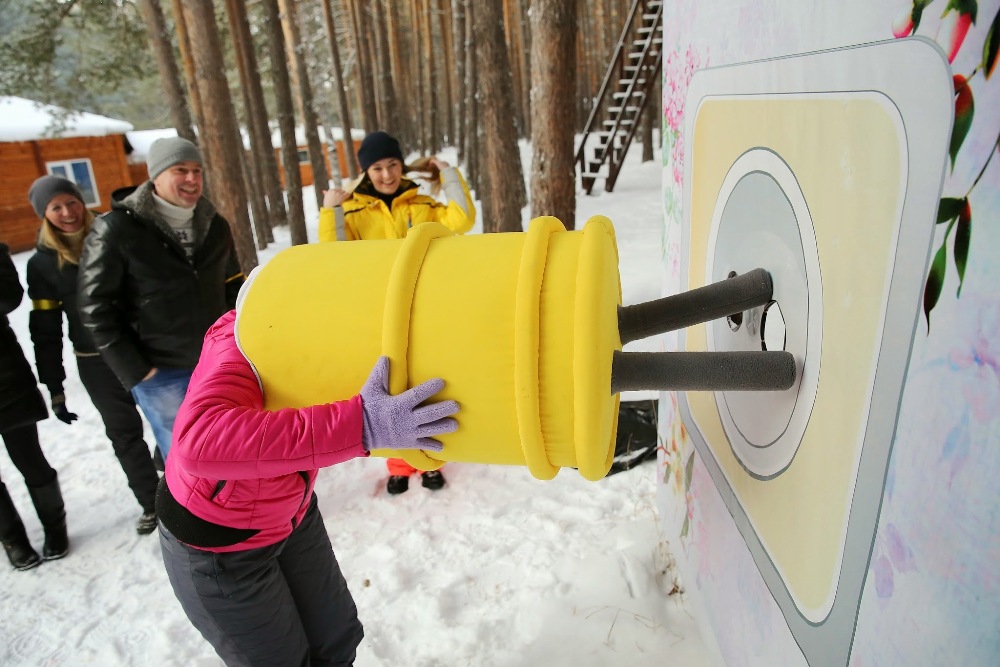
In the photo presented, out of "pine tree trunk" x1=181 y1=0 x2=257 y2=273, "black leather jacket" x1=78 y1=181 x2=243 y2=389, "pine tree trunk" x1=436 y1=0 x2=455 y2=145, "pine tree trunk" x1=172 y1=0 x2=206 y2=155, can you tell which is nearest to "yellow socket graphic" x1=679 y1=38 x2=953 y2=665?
"black leather jacket" x1=78 y1=181 x2=243 y2=389

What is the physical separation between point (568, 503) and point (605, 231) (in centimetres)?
219

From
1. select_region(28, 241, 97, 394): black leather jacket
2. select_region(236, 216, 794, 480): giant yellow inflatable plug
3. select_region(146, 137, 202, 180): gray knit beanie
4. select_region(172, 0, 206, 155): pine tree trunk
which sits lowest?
select_region(28, 241, 97, 394): black leather jacket

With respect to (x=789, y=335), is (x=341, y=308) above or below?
above

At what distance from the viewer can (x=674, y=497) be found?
2432 millimetres

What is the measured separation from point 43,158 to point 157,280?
14160 millimetres

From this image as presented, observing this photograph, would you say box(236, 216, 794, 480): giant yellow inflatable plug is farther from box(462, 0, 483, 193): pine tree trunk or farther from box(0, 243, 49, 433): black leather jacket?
box(462, 0, 483, 193): pine tree trunk

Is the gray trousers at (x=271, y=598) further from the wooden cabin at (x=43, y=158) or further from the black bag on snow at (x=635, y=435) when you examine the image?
the wooden cabin at (x=43, y=158)

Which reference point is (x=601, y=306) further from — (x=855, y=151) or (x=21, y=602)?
(x=21, y=602)

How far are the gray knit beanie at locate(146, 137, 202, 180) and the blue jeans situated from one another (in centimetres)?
90

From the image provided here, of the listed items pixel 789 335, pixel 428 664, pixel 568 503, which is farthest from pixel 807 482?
pixel 568 503

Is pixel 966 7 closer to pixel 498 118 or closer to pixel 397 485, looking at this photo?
pixel 397 485

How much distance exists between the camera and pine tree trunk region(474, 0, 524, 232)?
228 inches

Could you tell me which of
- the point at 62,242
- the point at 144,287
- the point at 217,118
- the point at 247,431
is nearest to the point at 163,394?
the point at 144,287

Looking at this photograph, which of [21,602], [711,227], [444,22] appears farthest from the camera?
[444,22]
